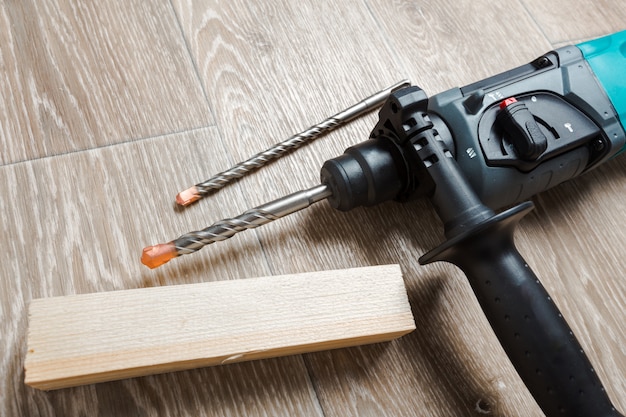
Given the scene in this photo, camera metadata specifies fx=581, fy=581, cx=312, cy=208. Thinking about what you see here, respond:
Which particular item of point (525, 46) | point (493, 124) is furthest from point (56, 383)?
point (525, 46)

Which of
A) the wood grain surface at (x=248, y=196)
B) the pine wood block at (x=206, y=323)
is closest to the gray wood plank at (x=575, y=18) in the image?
the wood grain surface at (x=248, y=196)

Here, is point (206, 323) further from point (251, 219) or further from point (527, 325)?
point (527, 325)

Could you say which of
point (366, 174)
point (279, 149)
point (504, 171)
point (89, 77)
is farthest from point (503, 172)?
point (89, 77)

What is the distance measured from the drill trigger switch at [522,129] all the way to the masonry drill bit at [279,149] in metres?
0.13

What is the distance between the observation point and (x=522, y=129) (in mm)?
639

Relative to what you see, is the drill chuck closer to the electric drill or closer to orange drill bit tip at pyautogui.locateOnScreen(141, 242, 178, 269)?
the electric drill

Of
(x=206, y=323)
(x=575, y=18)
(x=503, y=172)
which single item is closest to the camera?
(x=206, y=323)

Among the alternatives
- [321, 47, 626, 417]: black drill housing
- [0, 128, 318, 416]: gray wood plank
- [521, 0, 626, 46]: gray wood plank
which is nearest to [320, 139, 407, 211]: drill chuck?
[321, 47, 626, 417]: black drill housing

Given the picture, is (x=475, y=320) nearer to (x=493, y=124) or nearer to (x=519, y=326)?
(x=519, y=326)

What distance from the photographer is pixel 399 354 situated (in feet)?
2.11

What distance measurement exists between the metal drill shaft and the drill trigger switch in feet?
0.70

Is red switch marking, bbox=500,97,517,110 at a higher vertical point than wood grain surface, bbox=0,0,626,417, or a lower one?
higher

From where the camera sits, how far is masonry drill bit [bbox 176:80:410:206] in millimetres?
674

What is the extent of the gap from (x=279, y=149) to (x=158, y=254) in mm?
202
